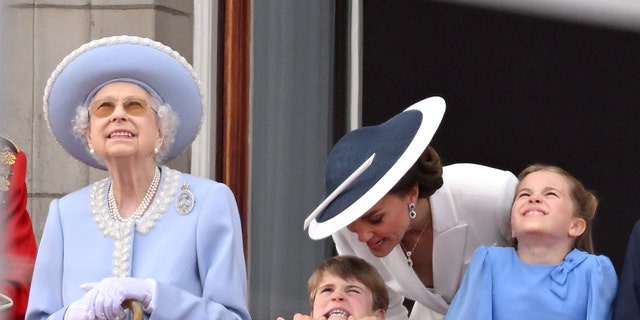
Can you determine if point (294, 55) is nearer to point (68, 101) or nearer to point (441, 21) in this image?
point (441, 21)

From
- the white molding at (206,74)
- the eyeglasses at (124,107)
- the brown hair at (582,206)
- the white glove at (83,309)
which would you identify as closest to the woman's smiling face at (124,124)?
the eyeglasses at (124,107)

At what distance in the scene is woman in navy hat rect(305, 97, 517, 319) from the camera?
263 cm

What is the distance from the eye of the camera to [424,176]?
2.73 m

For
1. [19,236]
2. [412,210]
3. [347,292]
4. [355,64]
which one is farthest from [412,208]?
[355,64]

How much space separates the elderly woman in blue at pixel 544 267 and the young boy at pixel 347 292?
21 centimetres

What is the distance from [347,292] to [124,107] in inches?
29.6

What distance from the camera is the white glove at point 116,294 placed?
8.08 feet

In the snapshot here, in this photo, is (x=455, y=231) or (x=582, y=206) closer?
(x=582, y=206)

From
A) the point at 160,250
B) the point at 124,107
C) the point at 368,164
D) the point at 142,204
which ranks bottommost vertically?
the point at 160,250

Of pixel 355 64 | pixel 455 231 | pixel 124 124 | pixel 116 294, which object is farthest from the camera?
pixel 355 64

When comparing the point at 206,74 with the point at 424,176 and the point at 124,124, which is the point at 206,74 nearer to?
the point at 124,124

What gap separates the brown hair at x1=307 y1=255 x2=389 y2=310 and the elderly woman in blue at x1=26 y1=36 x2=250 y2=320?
20 cm

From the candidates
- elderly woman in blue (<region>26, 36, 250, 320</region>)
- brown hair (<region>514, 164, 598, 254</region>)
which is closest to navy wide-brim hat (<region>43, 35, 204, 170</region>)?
elderly woman in blue (<region>26, 36, 250, 320</region>)

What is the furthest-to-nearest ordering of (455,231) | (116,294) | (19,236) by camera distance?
(19,236)
(455,231)
(116,294)
